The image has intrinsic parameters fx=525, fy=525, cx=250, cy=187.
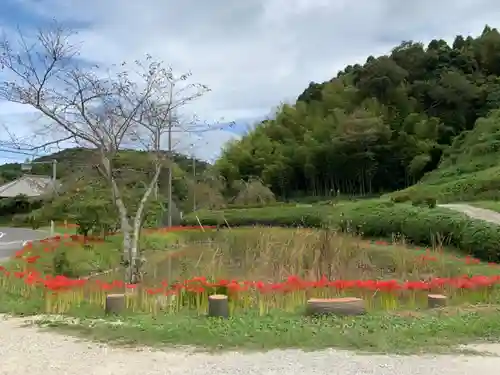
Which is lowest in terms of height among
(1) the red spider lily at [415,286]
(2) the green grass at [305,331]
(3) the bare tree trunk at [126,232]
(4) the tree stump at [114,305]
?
(2) the green grass at [305,331]

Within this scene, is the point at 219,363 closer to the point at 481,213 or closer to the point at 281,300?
the point at 281,300

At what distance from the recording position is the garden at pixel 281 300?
177 inches

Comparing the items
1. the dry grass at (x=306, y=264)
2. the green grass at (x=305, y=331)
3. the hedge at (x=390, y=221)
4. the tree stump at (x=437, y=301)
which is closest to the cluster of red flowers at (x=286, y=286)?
the tree stump at (x=437, y=301)

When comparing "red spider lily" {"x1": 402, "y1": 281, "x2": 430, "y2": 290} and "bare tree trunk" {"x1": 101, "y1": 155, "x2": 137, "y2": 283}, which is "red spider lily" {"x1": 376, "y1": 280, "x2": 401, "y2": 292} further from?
"bare tree trunk" {"x1": 101, "y1": 155, "x2": 137, "y2": 283}

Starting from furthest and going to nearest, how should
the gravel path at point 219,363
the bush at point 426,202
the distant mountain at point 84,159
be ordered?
the bush at point 426,202 < the distant mountain at point 84,159 < the gravel path at point 219,363

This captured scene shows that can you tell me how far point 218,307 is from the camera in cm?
532

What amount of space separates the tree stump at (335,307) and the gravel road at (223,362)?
1.07 m

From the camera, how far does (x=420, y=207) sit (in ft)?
52.4

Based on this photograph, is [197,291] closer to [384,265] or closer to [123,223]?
[123,223]

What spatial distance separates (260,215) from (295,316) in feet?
58.5

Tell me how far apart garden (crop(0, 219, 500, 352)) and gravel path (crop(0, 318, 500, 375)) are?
248 mm

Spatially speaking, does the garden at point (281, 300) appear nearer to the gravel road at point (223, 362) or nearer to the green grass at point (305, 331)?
the green grass at point (305, 331)

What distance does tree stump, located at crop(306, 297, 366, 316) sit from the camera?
5191 millimetres

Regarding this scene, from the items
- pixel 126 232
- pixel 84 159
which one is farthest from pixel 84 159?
pixel 126 232
